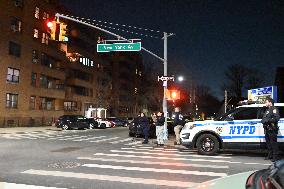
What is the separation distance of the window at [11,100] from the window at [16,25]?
7997mm

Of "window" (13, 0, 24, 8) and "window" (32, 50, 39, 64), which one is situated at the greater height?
"window" (13, 0, 24, 8)

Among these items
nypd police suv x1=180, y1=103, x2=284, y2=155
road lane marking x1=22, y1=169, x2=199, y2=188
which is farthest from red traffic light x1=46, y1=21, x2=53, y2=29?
road lane marking x1=22, y1=169, x2=199, y2=188

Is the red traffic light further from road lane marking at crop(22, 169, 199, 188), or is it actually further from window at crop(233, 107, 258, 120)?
window at crop(233, 107, 258, 120)

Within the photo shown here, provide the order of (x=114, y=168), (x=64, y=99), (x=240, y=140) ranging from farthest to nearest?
(x=64, y=99) → (x=240, y=140) → (x=114, y=168)

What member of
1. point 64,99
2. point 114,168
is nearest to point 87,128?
point 64,99

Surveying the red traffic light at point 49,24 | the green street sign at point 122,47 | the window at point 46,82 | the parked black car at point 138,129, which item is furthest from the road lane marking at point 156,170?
the window at point 46,82

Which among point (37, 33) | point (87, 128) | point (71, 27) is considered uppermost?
point (71, 27)

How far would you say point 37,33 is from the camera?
4959 cm

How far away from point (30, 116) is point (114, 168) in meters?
39.8

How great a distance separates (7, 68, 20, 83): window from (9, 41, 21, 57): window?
1.96 meters

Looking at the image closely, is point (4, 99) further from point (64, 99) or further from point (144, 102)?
point (144, 102)

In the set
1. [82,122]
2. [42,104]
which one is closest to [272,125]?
[82,122]

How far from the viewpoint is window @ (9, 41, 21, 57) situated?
42.7 m

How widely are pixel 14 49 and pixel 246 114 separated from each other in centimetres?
3670
